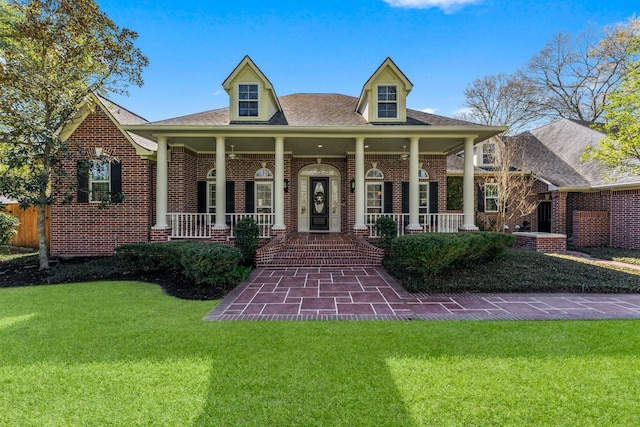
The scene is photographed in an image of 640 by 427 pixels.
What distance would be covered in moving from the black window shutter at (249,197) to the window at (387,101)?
5.71 meters

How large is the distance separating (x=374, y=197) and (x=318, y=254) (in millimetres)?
4939

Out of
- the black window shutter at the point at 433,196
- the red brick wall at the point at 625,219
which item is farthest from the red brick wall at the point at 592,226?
the black window shutter at the point at 433,196

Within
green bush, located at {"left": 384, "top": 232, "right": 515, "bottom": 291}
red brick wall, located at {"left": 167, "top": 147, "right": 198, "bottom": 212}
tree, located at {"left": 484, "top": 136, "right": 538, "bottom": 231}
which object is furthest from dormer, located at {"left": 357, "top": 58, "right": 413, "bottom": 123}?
red brick wall, located at {"left": 167, "top": 147, "right": 198, "bottom": 212}

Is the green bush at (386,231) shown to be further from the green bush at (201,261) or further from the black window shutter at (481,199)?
the black window shutter at (481,199)

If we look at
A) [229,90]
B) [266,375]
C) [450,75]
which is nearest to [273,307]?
[266,375]

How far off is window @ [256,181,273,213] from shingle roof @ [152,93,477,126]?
2.76 meters

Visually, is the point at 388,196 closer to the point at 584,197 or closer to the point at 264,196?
the point at 264,196

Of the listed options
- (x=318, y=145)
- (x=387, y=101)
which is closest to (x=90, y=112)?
(x=318, y=145)

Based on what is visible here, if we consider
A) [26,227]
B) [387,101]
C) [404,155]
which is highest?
[387,101]

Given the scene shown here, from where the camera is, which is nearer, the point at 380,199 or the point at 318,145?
the point at 318,145

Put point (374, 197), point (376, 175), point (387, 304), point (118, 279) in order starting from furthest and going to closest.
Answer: point (374, 197) → point (376, 175) → point (118, 279) → point (387, 304)

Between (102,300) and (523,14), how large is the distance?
16.3 meters

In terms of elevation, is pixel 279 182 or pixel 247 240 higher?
pixel 279 182

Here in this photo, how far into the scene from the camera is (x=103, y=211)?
34.2ft
